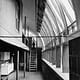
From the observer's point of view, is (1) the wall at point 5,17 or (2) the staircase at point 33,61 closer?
(1) the wall at point 5,17

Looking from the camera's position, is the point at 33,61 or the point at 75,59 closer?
the point at 75,59

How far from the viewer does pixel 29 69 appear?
2061 cm

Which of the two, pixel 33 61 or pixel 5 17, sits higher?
pixel 5 17

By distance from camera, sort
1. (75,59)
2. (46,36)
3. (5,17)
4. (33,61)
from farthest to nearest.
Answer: (33,61) → (46,36) → (5,17) → (75,59)

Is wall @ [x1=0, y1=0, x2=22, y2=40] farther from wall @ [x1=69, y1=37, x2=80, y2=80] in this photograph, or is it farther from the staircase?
the staircase

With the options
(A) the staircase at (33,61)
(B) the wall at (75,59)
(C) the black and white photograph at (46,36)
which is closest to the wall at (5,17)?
(C) the black and white photograph at (46,36)

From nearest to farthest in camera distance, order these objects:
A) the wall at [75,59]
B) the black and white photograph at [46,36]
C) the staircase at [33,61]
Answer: the wall at [75,59] → the black and white photograph at [46,36] → the staircase at [33,61]

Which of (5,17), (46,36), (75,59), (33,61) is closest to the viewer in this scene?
(75,59)

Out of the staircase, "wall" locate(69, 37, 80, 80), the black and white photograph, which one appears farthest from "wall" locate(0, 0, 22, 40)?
the staircase

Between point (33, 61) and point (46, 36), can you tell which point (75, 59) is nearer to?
point (46, 36)

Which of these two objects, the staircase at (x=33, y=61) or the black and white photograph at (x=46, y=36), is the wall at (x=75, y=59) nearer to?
the black and white photograph at (x=46, y=36)

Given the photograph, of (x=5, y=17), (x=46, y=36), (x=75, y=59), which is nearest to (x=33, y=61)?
(x=46, y=36)

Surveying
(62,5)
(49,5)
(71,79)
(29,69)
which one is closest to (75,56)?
(71,79)

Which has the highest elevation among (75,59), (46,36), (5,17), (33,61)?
(5,17)
